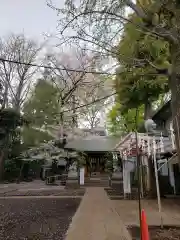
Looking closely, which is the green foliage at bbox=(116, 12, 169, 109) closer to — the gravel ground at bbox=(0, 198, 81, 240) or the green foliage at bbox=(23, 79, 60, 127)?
the gravel ground at bbox=(0, 198, 81, 240)

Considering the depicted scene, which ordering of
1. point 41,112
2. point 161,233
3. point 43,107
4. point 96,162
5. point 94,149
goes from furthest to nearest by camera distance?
point 96,162, point 94,149, point 43,107, point 41,112, point 161,233

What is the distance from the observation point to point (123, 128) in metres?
26.1

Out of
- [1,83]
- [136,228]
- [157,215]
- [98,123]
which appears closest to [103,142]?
[98,123]

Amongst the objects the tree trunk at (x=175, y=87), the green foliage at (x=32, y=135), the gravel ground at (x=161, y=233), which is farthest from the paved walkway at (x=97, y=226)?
the green foliage at (x=32, y=135)

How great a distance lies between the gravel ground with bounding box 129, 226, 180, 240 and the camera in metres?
5.99

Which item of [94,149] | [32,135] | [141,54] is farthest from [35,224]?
[94,149]

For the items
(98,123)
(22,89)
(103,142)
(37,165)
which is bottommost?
(37,165)

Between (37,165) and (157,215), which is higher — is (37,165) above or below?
above

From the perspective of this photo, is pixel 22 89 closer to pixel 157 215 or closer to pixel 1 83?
pixel 1 83

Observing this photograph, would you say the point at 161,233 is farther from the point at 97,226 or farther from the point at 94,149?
the point at 94,149

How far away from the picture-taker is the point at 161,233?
6.44m

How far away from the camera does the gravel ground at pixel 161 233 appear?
5989 millimetres

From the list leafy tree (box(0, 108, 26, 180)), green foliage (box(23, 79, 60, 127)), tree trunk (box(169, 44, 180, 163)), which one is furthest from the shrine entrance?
tree trunk (box(169, 44, 180, 163))

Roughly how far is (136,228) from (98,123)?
27403mm
